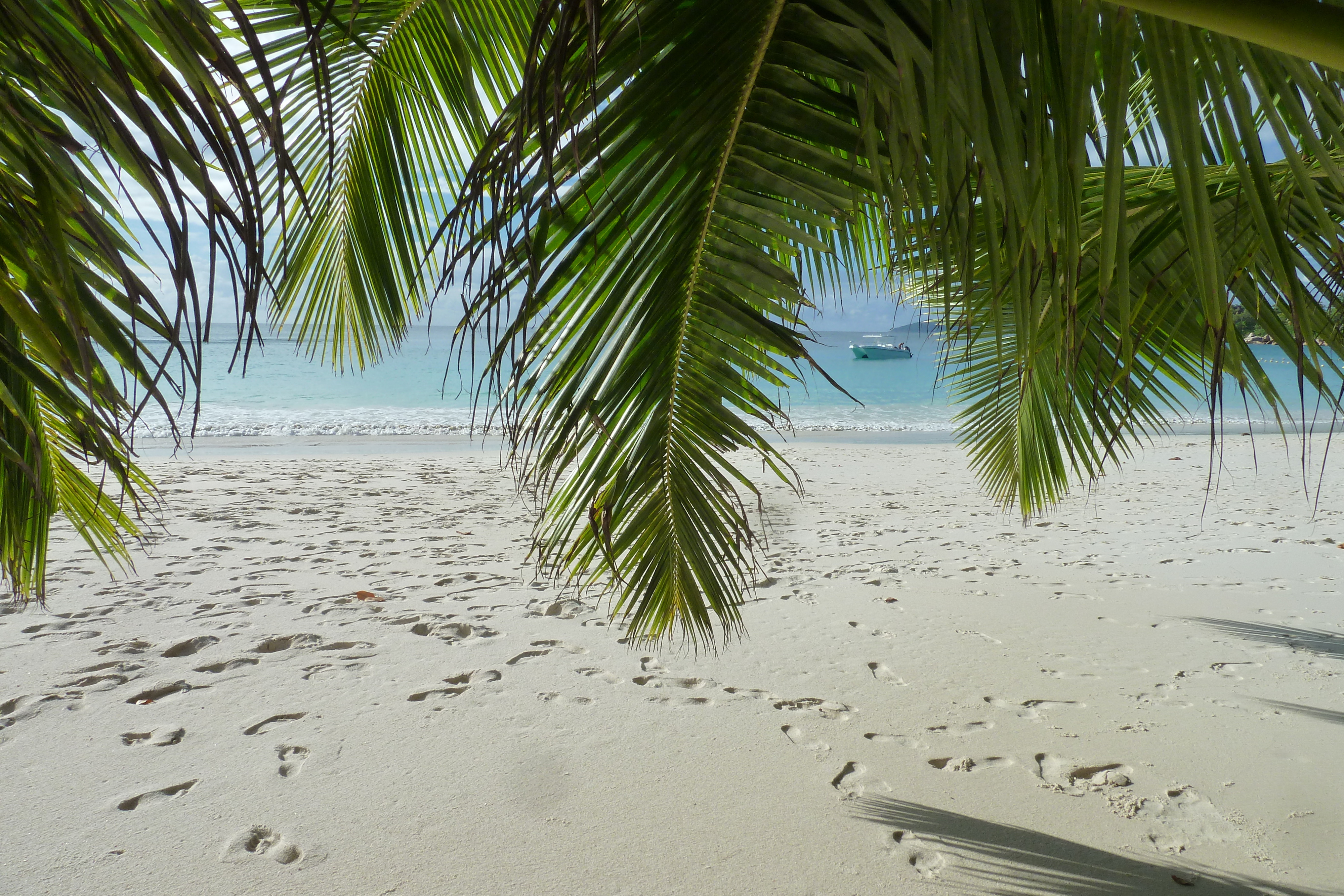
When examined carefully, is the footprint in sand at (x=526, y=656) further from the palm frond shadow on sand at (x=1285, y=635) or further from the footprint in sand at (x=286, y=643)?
the palm frond shadow on sand at (x=1285, y=635)

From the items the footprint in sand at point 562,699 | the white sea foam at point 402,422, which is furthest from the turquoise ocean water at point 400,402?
the footprint in sand at point 562,699

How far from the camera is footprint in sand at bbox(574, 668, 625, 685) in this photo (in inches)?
114

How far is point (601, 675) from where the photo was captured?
295 centimetres

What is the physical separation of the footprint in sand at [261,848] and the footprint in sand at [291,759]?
0.79 feet

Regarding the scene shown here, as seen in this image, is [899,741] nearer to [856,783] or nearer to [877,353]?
[856,783]

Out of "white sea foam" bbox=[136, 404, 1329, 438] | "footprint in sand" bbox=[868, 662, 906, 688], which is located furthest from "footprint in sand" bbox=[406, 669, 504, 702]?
"white sea foam" bbox=[136, 404, 1329, 438]

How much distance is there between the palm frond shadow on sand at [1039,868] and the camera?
1849 millimetres

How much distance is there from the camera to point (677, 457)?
1.79 metres

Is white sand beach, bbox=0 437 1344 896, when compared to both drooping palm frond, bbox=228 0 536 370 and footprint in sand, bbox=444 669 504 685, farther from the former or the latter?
drooping palm frond, bbox=228 0 536 370

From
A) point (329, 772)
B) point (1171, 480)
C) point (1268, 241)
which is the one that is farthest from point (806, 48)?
point (1171, 480)

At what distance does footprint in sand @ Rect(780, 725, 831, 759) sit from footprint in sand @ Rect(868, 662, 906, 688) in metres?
0.56

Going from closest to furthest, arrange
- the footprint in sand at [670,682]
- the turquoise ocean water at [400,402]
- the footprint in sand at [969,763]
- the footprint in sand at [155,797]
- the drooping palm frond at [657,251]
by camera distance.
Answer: the drooping palm frond at [657,251] → the footprint in sand at [155,797] → the footprint in sand at [969,763] → the footprint in sand at [670,682] → the turquoise ocean water at [400,402]

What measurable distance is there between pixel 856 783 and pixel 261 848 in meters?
1.55

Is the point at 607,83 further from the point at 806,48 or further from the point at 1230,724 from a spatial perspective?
the point at 1230,724
